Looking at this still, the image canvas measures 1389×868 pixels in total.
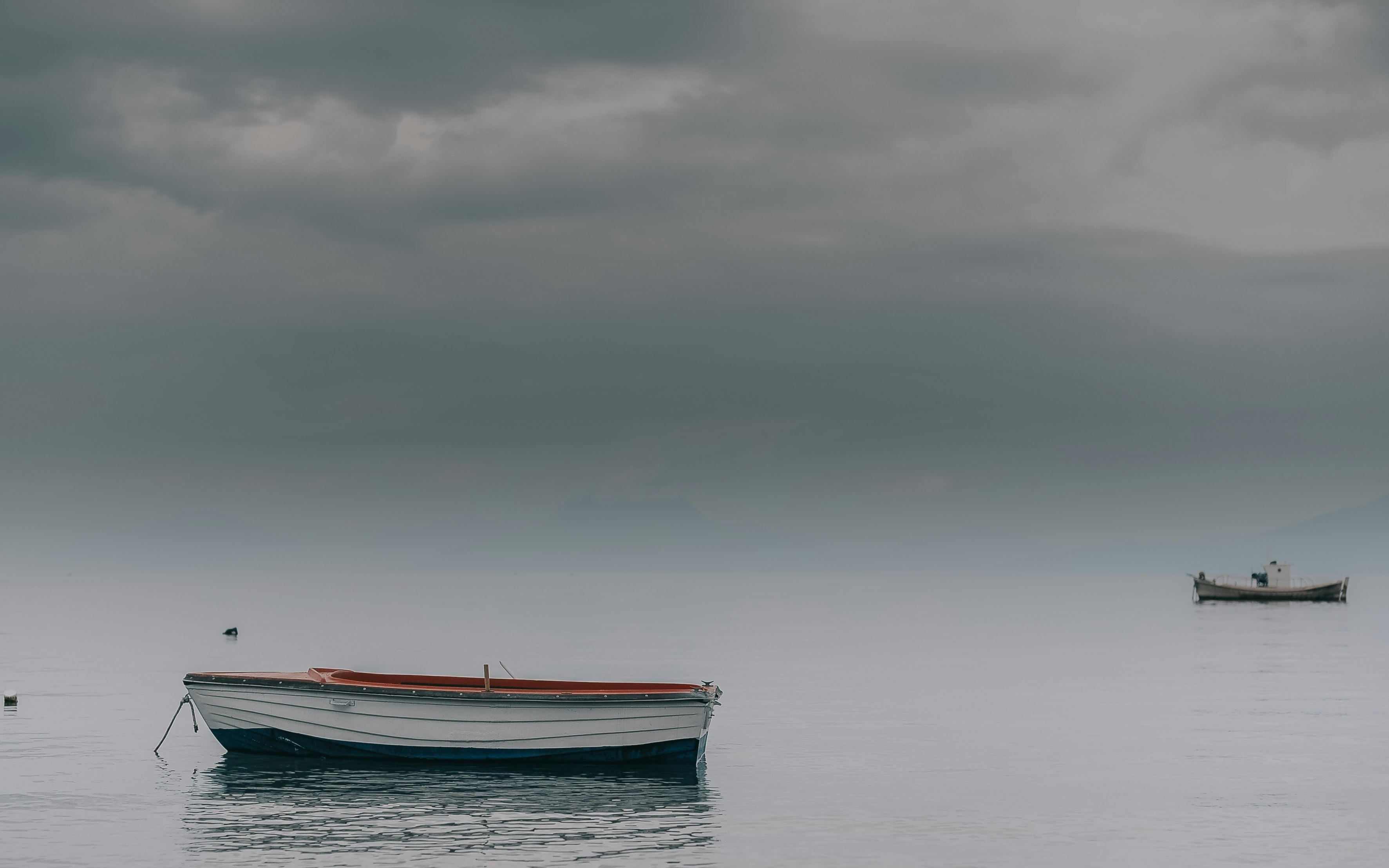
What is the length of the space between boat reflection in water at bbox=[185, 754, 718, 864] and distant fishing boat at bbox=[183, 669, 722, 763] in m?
0.53

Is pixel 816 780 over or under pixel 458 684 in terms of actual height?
under

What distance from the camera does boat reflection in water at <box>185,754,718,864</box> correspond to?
3172cm

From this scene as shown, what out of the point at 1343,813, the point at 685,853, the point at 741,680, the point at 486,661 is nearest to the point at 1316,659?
the point at 741,680

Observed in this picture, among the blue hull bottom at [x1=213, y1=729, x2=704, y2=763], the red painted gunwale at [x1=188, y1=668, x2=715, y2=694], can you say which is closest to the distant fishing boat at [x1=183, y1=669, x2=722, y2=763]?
the blue hull bottom at [x1=213, y1=729, x2=704, y2=763]

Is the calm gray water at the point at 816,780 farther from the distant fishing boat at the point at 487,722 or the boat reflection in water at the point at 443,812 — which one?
the distant fishing boat at the point at 487,722

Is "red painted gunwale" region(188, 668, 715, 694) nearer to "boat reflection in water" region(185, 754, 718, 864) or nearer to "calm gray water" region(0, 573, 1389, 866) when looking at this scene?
"boat reflection in water" region(185, 754, 718, 864)

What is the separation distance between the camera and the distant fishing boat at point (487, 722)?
42.2 m

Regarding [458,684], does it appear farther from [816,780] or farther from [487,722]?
[816,780]

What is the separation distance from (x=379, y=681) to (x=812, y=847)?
19750mm

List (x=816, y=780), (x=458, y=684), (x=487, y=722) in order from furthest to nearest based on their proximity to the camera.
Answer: (x=458, y=684) → (x=487, y=722) → (x=816, y=780)

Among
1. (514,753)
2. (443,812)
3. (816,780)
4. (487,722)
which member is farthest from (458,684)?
(816,780)

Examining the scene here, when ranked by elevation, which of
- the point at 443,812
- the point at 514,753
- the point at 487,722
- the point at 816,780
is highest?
the point at 487,722

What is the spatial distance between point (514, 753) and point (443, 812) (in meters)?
6.76

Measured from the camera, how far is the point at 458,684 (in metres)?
46.2
